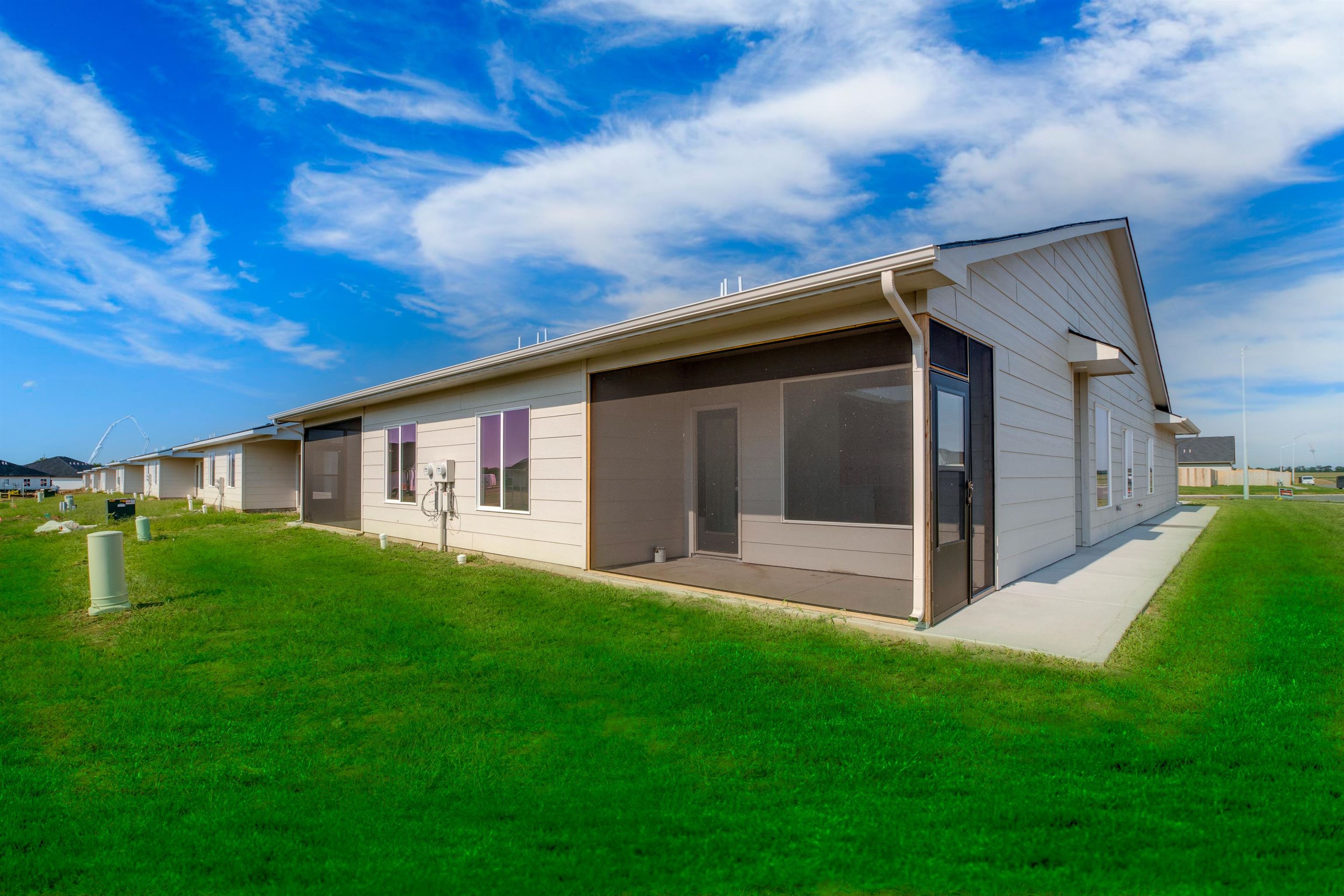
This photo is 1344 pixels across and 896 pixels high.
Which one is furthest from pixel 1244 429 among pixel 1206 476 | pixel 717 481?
pixel 717 481

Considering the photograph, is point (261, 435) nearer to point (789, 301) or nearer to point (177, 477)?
point (177, 477)

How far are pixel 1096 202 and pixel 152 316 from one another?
25755mm

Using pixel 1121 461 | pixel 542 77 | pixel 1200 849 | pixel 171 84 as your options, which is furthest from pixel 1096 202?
pixel 171 84

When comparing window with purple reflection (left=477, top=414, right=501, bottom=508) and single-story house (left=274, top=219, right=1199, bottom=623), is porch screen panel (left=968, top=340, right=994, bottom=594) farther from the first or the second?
window with purple reflection (left=477, top=414, right=501, bottom=508)

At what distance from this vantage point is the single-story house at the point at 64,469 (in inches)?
2194

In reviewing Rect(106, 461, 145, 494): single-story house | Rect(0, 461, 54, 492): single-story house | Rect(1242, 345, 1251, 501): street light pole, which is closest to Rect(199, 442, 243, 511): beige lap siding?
Rect(106, 461, 145, 494): single-story house

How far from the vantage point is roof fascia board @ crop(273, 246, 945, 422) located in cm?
429

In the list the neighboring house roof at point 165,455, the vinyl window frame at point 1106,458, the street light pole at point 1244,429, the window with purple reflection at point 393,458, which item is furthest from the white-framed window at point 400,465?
the street light pole at point 1244,429

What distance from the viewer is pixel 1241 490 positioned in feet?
112

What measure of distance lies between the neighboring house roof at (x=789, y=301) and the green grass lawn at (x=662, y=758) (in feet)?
8.03

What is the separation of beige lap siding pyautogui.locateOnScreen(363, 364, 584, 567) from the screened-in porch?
14.2 inches

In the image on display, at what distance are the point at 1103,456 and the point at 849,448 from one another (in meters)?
4.85

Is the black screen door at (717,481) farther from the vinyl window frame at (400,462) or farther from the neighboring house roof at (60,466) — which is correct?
the neighboring house roof at (60,466)

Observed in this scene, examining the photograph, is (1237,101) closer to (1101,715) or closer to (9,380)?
(1101,715)
